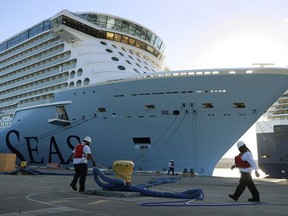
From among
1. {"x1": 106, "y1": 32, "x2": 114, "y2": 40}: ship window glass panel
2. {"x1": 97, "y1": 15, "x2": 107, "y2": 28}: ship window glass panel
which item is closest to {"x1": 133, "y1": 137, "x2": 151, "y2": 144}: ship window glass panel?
{"x1": 106, "y1": 32, "x2": 114, "y2": 40}: ship window glass panel

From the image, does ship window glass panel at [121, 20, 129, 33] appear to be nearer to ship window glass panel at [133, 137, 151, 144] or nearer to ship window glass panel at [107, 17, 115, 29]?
ship window glass panel at [107, 17, 115, 29]

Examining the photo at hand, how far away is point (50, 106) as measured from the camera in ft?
67.3

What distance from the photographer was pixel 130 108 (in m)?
17.5

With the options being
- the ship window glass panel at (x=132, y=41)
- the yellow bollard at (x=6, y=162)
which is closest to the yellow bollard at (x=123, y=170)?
the yellow bollard at (x=6, y=162)

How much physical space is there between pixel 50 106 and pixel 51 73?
5.21 m

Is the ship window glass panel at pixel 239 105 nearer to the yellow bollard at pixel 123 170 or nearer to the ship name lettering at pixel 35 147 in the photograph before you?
the ship name lettering at pixel 35 147

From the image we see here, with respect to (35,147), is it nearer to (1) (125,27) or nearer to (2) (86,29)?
(2) (86,29)

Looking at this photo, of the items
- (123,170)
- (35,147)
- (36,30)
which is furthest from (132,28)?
(123,170)

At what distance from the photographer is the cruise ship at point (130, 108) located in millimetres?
16359

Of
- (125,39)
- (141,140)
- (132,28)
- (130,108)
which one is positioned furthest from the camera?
(132,28)

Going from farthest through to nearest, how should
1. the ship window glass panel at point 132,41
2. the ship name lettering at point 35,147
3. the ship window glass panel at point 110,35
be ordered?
the ship window glass panel at point 132,41
the ship window glass panel at point 110,35
the ship name lettering at point 35,147

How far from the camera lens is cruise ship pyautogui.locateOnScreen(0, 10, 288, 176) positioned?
644 inches

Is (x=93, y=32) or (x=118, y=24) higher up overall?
(x=118, y=24)

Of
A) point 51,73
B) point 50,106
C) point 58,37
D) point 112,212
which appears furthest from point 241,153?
point 58,37
